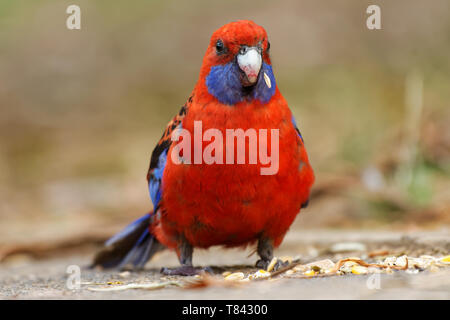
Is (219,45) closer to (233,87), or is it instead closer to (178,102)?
(233,87)

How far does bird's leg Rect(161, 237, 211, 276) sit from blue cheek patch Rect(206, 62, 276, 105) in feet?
3.34

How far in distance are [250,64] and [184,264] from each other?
1.45m

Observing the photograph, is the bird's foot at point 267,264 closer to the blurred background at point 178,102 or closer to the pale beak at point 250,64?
the pale beak at point 250,64

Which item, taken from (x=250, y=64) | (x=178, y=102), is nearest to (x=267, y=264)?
(x=250, y=64)

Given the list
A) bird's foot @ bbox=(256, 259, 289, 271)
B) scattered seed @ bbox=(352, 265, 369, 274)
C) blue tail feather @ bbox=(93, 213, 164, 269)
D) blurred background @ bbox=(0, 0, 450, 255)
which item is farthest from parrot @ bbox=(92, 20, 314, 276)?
blurred background @ bbox=(0, 0, 450, 255)

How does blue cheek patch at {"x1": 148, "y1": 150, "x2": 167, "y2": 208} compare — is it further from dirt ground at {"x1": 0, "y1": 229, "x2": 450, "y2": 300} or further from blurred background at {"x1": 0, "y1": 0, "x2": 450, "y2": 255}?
blurred background at {"x1": 0, "y1": 0, "x2": 450, "y2": 255}

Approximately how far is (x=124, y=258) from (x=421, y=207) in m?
3.14

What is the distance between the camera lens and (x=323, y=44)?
13172 mm

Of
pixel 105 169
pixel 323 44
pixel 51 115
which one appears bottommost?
pixel 105 169

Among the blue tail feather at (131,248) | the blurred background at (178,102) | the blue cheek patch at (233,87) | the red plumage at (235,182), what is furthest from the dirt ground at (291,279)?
the blue cheek patch at (233,87)

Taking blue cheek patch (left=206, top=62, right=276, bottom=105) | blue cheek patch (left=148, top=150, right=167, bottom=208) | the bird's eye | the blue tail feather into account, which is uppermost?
the bird's eye

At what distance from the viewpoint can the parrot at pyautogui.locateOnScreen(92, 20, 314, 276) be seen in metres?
3.88

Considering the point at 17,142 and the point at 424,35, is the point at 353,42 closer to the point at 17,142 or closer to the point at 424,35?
the point at 424,35
